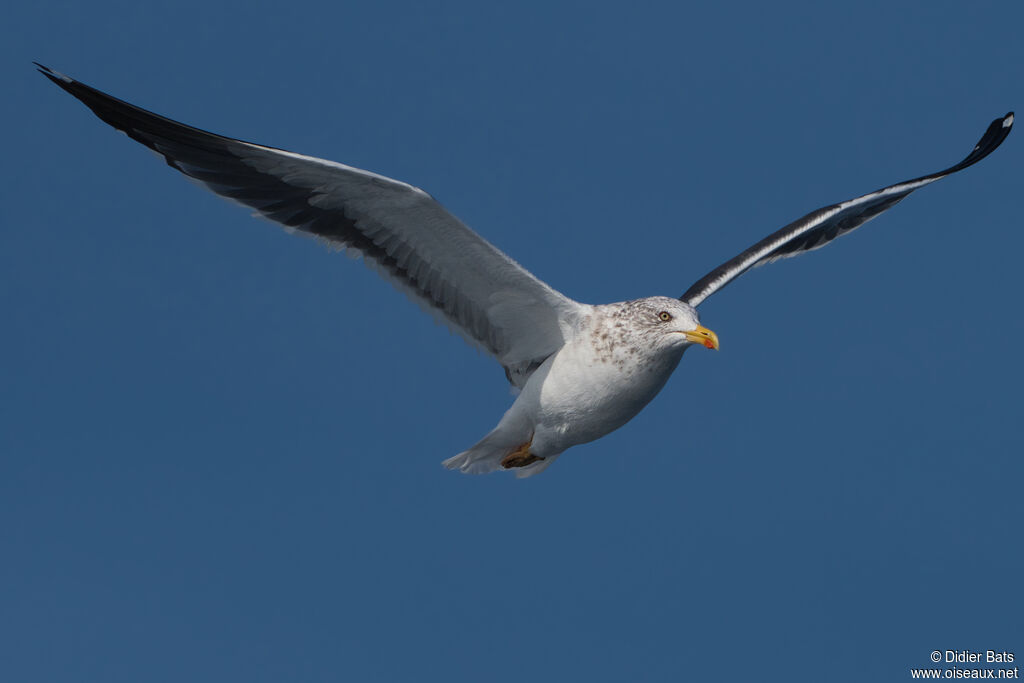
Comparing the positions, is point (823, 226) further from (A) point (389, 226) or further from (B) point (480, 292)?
(A) point (389, 226)

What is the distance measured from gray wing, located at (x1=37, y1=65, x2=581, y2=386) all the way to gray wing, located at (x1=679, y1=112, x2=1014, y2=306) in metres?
1.64

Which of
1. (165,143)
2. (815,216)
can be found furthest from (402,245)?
(815,216)

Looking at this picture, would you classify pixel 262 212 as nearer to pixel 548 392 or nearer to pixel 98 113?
pixel 98 113

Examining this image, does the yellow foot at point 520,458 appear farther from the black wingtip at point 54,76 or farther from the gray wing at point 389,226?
the black wingtip at point 54,76

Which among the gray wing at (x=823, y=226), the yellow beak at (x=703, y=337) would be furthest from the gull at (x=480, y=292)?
the gray wing at (x=823, y=226)

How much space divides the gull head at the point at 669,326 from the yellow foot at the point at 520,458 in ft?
5.82

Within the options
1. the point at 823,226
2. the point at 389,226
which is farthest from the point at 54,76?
the point at 823,226

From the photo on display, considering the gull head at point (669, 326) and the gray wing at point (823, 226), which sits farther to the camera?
the gray wing at point (823, 226)

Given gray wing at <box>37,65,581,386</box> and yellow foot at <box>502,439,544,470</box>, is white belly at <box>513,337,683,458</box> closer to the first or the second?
yellow foot at <box>502,439,544,470</box>

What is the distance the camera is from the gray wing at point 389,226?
28.6 ft

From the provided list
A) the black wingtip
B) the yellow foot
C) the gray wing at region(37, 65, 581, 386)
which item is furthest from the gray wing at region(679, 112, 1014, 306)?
the black wingtip

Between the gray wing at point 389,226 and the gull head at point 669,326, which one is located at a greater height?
the gray wing at point 389,226

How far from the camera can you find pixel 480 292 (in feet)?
32.2

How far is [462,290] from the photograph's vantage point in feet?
32.4
